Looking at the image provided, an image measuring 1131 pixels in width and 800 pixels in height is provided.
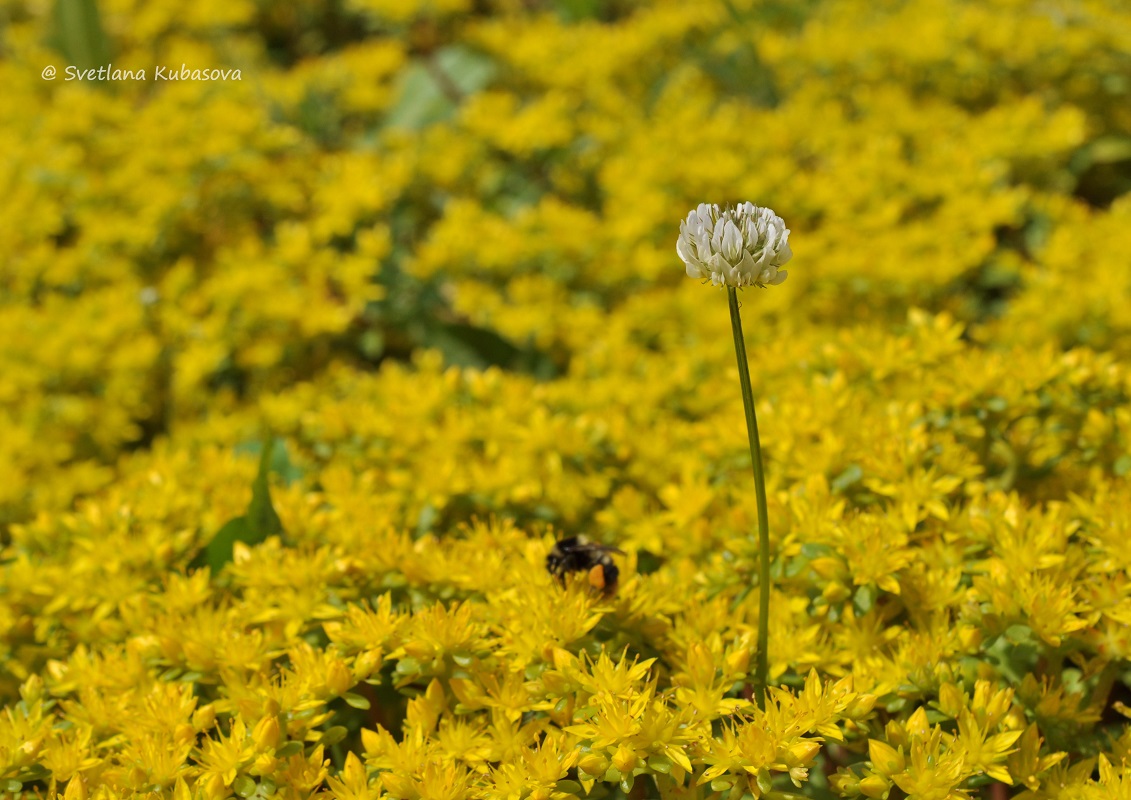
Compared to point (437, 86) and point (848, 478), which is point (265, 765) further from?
point (437, 86)

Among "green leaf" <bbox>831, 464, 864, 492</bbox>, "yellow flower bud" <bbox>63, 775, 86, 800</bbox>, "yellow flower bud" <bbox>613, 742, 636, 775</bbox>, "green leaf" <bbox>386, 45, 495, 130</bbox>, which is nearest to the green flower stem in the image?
"yellow flower bud" <bbox>613, 742, 636, 775</bbox>

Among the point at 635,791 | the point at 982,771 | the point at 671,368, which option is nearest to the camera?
the point at 982,771

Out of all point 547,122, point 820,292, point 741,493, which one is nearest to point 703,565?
point 741,493

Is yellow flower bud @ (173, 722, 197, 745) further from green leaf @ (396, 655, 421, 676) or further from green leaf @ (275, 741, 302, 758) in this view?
green leaf @ (396, 655, 421, 676)

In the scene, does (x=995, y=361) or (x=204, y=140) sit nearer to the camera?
(x=995, y=361)

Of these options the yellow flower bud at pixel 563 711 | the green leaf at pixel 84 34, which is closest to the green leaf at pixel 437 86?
the green leaf at pixel 84 34

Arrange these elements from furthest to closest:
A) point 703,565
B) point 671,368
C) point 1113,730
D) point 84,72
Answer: point 84,72, point 671,368, point 703,565, point 1113,730

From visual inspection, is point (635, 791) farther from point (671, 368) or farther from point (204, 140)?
point (204, 140)
